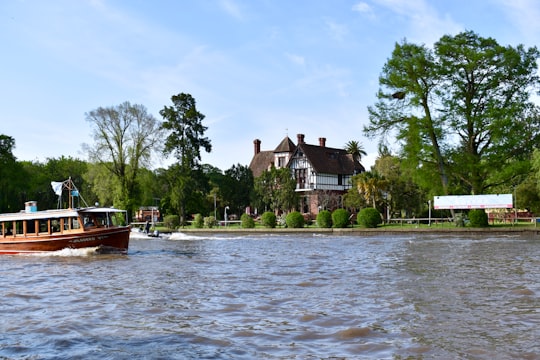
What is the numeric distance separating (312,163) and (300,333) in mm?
69839

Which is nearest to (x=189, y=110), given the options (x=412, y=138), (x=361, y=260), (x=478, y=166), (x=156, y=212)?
(x=156, y=212)

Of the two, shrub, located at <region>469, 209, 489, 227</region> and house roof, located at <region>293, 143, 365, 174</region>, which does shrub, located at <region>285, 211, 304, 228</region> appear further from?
house roof, located at <region>293, 143, 365, 174</region>

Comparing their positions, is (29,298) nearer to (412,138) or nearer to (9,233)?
(9,233)

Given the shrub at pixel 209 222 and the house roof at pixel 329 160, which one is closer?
the shrub at pixel 209 222

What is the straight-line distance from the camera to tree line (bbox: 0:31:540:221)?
49438 mm

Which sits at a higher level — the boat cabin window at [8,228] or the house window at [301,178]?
the house window at [301,178]

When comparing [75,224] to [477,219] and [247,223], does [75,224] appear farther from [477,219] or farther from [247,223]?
[477,219]

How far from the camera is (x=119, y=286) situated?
56.9 feet

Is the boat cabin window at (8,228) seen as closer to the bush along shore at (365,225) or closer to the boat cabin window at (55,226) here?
the boat cabin window at (55,226)

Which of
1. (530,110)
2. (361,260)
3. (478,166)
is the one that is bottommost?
(361,260)

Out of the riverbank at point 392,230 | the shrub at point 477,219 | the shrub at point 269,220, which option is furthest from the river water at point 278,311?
the shrub at point 269,220

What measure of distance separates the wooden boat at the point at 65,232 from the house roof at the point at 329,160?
50859mm

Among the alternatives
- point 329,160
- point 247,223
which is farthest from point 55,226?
point 329,160

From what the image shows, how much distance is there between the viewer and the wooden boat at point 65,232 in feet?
98.5
